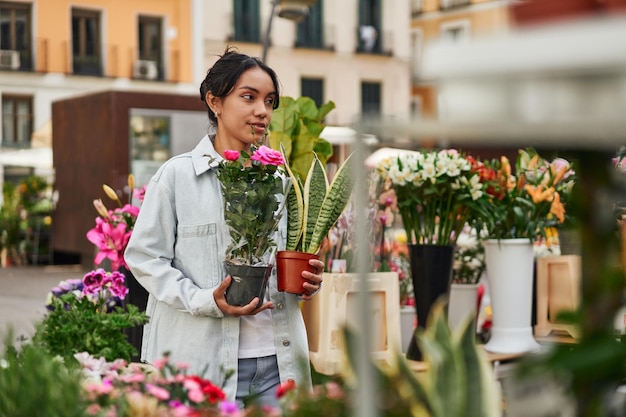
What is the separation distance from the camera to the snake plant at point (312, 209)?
2.44 metres

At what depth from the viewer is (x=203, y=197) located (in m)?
2.44

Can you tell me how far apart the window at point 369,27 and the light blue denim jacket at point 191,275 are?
26701mm

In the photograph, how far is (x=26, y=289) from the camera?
41.2 ft

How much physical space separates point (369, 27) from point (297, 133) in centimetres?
2520

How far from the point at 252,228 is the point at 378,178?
224 cm

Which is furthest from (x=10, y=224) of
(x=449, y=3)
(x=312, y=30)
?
(x=449, y=3)

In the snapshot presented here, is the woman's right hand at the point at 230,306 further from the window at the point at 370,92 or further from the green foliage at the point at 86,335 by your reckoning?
the window at the point at 370,92

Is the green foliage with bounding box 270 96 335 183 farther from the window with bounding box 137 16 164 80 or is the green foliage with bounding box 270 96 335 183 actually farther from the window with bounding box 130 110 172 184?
the window with bounding box 137 16 164 80

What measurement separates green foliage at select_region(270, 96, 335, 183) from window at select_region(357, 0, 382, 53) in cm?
2463

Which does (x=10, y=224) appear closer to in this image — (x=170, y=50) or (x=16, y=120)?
(x=16, y=120)

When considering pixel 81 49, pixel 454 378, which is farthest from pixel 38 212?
pixel 454 378

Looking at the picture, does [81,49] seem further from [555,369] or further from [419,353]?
[555,369]

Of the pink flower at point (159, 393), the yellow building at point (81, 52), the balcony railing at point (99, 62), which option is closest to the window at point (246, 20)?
the yellow building at point (81, 52)

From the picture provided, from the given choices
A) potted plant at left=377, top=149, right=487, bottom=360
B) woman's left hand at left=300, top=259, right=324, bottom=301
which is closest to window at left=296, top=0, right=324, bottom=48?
potted plant at left=377, top=149, right=487, bottom=360
